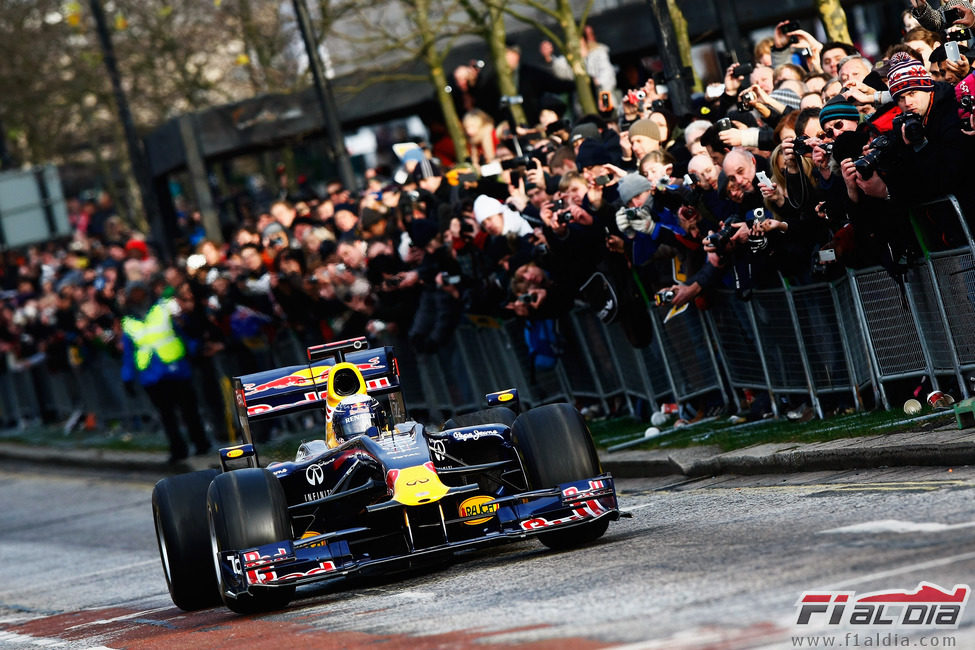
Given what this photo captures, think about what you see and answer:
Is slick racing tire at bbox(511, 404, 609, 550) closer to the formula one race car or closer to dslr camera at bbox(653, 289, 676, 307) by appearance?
the formula one race car

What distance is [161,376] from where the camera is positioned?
76.3 ft

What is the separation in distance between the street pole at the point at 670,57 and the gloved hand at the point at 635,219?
4.66 ft

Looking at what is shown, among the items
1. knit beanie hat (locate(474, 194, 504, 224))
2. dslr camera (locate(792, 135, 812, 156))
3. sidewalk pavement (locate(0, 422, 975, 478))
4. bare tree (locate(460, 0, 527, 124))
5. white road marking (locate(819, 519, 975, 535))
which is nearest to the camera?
white road marking (locate(819, 519, 975, 535))

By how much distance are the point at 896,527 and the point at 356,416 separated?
169 inches

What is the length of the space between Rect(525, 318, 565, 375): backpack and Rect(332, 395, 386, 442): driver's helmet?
554 centimetres

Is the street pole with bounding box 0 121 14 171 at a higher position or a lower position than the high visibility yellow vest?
higher

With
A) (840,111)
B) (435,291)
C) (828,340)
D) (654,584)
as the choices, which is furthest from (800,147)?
(435,291)

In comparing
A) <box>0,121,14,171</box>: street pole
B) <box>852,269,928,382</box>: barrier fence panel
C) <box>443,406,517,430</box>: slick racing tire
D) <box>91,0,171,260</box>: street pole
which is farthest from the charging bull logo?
<box>0,121,14,171</box>: street pole

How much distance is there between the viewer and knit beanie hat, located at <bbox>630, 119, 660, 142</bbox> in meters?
15.6

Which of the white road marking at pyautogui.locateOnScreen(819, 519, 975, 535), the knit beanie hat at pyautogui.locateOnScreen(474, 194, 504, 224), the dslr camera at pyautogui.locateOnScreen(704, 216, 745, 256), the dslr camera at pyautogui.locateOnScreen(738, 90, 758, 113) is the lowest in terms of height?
the white road marking at pyautogui.locateOnScreen(819, 519, 975, 535)

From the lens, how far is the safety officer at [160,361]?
74.8 feet

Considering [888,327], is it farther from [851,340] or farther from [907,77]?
[907,77]

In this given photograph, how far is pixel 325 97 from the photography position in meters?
23.1

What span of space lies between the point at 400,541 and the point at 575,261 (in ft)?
19.2
